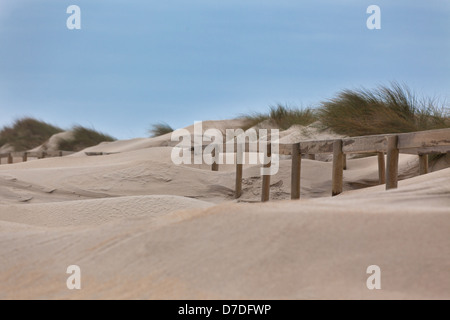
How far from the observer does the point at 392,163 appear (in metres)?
5.79

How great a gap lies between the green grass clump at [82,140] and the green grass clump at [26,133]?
2.65 meters

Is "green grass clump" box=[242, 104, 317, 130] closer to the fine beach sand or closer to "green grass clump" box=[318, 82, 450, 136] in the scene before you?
"green grass clump" box=[318, 82, 450, 136]

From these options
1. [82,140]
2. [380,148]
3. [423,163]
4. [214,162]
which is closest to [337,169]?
[380,148]

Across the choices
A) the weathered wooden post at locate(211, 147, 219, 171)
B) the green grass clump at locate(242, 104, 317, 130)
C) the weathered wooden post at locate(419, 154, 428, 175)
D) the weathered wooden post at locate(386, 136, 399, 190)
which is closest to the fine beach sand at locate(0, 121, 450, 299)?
the weathered wooden post at locate(386, 136, 399, 190)

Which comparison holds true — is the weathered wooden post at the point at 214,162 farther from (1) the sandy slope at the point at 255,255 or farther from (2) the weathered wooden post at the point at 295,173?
(1) the sandy slope at the point at 255,255

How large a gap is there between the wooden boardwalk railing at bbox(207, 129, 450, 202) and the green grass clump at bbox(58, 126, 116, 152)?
12083 mm

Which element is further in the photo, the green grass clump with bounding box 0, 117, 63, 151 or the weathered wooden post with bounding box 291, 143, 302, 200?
the green grass clump with bounding box 0, 117, 63, 151

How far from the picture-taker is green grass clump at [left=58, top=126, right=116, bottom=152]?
19.3 metres

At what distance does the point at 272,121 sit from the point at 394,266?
1190 cm

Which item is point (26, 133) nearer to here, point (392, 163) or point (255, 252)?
point (392, 163)

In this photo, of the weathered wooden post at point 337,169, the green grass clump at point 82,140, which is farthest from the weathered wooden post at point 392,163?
the green grass clump at point 82,140

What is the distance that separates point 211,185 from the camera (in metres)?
9.09

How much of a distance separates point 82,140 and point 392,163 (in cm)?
1483

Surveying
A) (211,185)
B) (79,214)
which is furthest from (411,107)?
(79,214)
